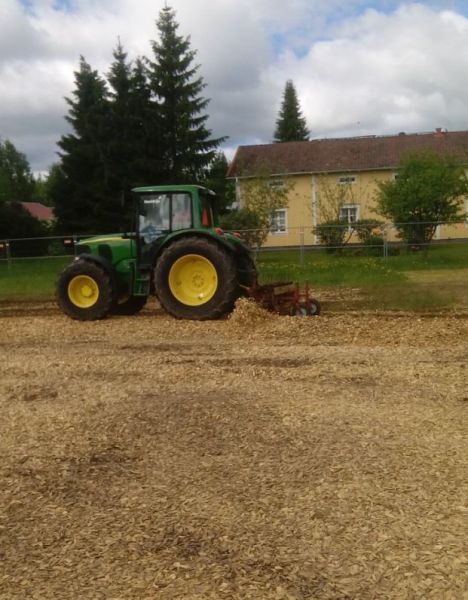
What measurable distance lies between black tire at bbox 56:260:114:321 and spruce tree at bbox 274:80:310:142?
6395 cm

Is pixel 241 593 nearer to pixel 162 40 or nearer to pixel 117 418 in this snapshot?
pixel 117 418

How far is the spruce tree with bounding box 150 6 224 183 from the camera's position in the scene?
34.0m

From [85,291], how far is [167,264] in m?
1.79

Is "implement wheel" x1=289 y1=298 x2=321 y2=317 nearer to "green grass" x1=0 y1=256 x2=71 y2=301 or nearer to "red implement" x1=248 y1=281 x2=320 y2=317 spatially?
"red implement" x1=248 y1=281 x2=320 y2=317

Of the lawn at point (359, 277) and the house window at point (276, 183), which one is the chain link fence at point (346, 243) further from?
the house window at point (276, 183)

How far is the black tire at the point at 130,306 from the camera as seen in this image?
11945 millimetres

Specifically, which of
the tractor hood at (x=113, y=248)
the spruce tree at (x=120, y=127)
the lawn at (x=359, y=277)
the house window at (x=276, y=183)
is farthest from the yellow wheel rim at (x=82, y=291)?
the spruce tree at (x=120, y=127)

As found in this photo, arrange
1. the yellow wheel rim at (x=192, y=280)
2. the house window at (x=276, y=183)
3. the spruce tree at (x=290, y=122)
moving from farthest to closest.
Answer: the spruce tree at (x=290, y=122) → the house window at (x=276, y=183) → the yellow wheel rim at (x=192, y=280)

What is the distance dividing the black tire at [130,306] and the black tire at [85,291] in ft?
2.37

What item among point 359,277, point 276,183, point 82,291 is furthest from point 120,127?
point 82,291

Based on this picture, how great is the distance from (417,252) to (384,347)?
16.8m

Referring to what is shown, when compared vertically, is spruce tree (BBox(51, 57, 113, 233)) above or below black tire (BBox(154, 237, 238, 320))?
above

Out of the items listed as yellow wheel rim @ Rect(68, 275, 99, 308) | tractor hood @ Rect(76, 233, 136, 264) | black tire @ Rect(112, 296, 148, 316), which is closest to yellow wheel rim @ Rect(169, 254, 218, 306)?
tractor hood @ Rect(76, 233, 136, 264)

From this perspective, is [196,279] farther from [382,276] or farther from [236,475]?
[382,276]
